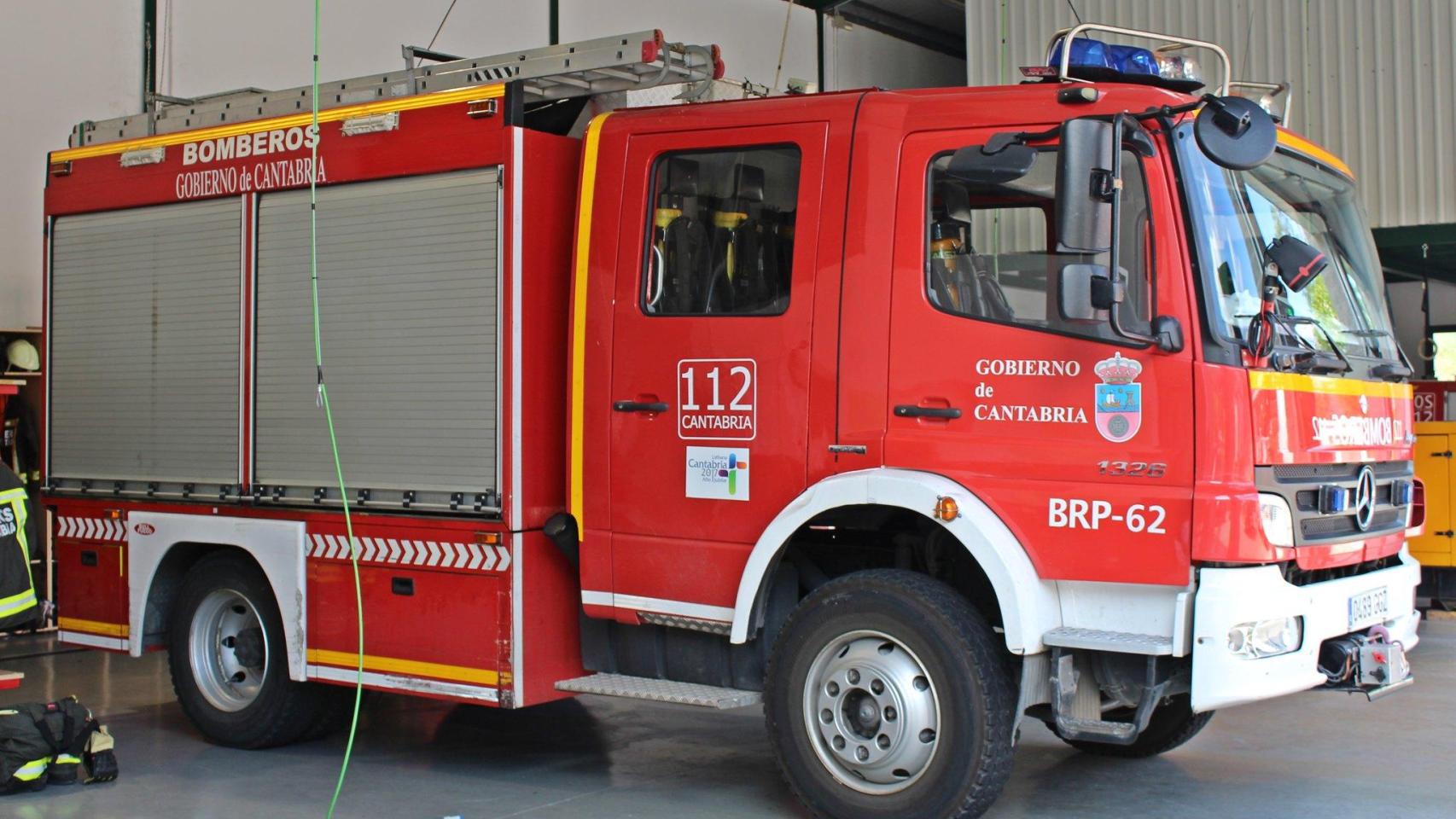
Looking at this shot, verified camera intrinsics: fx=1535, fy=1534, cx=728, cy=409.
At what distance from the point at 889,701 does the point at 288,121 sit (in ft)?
13.2

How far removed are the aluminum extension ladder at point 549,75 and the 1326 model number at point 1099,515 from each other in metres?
2.46

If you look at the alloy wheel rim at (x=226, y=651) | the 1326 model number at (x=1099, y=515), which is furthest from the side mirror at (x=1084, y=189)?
the alloy wheel rim at (x=226, y=651)

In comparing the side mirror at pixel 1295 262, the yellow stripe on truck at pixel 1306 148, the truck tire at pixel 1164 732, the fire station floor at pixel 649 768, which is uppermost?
the yellow stripe on truck at pixel 1306 148

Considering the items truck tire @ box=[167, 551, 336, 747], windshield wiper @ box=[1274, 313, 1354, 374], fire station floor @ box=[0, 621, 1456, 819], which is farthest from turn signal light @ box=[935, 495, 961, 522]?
truck tire @ box=[167, 551, 336, 747]

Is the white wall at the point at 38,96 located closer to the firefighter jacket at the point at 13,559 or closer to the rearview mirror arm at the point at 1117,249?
the firefighter jacket at the point at 13,559

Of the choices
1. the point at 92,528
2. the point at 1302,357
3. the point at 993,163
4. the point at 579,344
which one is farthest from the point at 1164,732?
the point at 92,528

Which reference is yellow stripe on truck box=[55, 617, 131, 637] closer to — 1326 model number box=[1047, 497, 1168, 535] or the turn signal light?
the turn signal light

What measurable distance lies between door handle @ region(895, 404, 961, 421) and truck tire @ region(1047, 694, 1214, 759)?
1.91m

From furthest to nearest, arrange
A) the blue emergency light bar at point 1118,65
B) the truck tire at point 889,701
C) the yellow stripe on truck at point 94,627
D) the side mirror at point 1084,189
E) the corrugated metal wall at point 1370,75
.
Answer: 1. the corrugated metal wall at point 1370,75
2. the yellow stripe on truck at point 94,627
3. the blue emergency light bar at point 1118,65
4. the truck tire at point 889,701
5. the side mirror at point 1084,189

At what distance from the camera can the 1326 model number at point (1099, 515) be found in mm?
5160

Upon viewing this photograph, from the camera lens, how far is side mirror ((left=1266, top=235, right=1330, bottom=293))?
5352mm

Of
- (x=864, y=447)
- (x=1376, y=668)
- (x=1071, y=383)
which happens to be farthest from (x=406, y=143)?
(x=1376, y=668)

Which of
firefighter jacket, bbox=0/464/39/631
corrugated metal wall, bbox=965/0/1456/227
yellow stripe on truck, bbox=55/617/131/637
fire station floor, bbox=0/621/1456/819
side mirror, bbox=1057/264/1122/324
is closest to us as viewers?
side mirror, bbox=1057/264/1122/324

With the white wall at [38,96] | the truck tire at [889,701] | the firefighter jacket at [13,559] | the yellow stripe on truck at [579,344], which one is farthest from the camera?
the white wall at [38,96]
